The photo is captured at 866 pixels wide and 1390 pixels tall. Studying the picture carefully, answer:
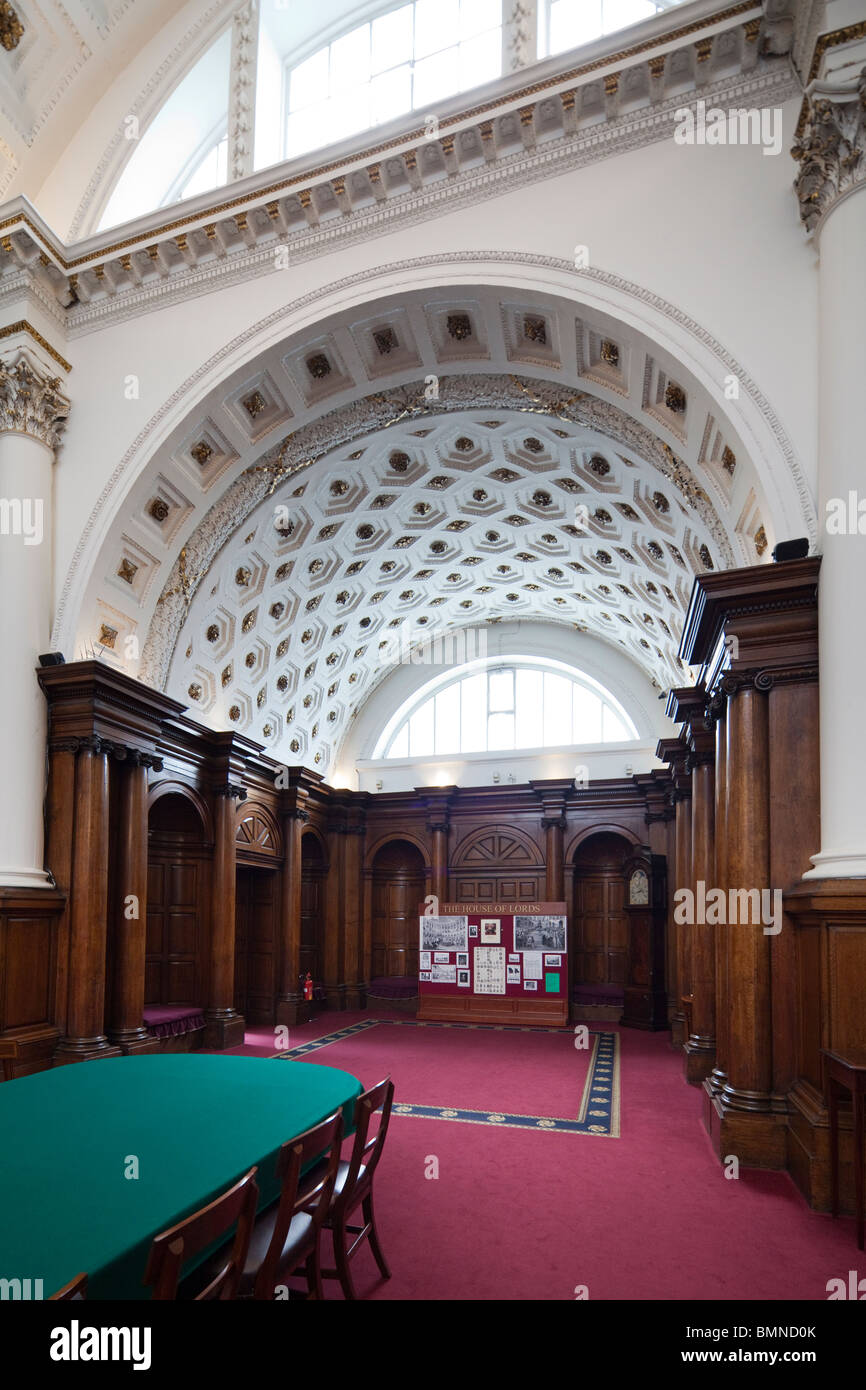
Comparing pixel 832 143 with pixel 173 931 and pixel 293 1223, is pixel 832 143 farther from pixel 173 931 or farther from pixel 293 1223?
pixel 173 931

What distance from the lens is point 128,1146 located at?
14.0ft

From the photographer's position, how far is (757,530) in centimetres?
859

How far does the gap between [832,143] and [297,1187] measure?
838cm

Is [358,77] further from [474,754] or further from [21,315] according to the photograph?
[474,754]

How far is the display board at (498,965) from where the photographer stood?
16109mm

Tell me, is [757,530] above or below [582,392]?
below

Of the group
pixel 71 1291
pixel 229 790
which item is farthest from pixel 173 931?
pixel 71 1291

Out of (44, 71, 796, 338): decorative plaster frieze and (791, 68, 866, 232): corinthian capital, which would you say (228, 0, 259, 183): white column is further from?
(791, 68, 866, 232): corinthian capital

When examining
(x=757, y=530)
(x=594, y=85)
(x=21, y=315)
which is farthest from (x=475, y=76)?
(x=757, y=530)

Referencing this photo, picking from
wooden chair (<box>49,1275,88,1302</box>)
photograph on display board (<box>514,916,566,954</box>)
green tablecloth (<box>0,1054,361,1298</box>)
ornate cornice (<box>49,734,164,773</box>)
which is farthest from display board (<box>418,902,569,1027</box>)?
wooden chair (<box>49,1275,88,1302</box>)

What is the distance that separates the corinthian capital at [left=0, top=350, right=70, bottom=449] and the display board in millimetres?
10678

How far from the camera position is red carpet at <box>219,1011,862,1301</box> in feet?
16.4

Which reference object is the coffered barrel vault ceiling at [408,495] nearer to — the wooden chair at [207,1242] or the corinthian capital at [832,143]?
the corinthian capital at [832,143]
